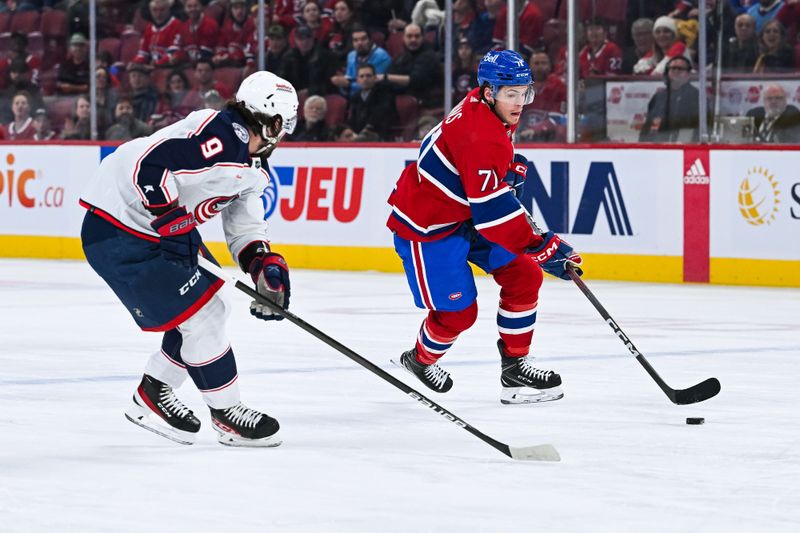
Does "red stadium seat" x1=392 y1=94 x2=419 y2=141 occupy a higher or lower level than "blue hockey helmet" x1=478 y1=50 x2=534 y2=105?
lower

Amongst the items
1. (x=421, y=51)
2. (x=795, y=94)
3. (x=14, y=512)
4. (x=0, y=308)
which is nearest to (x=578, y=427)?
(x=14, y=512)

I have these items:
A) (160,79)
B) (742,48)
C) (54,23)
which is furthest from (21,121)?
(742,48)

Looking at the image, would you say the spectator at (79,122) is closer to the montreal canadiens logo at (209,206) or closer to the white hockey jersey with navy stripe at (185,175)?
the white hockey jersey with navy stripe at (185,175)

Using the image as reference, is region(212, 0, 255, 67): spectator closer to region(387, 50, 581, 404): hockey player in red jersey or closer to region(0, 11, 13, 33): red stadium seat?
region(0, 11, 13, 33): red stadium seat

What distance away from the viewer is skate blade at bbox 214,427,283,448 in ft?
14.5

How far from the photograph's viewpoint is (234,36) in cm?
1198

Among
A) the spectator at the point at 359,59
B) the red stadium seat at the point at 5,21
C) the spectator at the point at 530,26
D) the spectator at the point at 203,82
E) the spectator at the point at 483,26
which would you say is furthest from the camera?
the red stadium seat at the point at 5,21

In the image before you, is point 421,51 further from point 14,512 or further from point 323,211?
point 14,512

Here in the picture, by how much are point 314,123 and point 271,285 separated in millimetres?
7163

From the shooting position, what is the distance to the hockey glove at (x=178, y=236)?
13.9ft

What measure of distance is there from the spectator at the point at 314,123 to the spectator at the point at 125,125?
4.69 feet

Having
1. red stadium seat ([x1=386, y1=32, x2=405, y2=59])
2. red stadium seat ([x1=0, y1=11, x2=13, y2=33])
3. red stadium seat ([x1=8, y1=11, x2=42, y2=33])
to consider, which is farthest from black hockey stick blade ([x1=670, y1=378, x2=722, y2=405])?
red stadium seat ([x1=0, y1=11, x2=13, y2=33])

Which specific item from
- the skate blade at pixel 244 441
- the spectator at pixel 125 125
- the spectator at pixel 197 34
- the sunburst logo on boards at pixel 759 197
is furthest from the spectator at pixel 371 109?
the skate blade at pixel 244 441

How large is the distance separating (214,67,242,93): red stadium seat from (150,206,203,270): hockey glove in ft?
25.0
